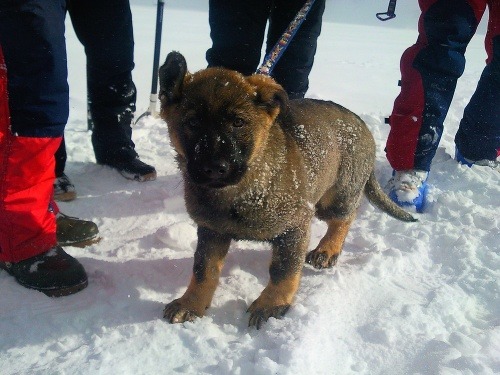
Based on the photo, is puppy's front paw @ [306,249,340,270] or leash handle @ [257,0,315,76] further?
puppy's front paw @ [306,249,340,270]

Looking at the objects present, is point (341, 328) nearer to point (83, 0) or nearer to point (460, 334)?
point (460, 334)

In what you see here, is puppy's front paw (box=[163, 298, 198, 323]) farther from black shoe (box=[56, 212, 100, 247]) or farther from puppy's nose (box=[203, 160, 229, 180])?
black shoe (box=[56, 212, 100, 247])

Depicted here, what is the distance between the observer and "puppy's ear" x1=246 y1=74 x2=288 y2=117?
1767 millimetres

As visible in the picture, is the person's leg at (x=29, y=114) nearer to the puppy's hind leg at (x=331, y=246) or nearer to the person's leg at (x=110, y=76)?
the person's leg at (x=110, y=76)

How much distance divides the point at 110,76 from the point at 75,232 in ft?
4.16

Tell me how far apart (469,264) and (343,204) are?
2.40 feet

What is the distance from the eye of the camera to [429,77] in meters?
3.05

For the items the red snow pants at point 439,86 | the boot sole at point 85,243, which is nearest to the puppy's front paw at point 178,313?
the boot sole at point 85,243

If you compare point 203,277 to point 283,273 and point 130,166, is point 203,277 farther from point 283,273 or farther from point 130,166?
point 130,166

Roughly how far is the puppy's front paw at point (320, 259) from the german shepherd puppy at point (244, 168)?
384 mm

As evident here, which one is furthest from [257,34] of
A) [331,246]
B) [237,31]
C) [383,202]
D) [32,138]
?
[32,138]

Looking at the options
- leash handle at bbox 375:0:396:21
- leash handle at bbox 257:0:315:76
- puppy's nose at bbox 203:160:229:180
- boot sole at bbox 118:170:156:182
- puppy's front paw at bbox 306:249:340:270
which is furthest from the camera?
boot sole at bbox 118:170:156:182

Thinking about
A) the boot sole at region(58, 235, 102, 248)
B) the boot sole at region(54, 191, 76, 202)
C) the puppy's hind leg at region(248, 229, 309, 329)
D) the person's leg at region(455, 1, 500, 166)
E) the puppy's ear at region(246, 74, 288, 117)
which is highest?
the puppy's ear at region(246, 74, 288, 117)

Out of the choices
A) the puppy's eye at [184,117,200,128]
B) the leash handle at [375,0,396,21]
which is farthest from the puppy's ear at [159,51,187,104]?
the leash handle at [375,0,396,21]
